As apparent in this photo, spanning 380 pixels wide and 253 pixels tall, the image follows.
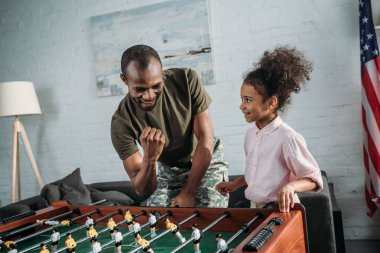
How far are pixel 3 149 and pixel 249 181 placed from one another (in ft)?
11.3

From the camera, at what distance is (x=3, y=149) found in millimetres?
4223

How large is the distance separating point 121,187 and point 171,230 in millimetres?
2226

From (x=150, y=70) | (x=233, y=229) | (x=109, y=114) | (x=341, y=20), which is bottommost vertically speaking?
(x=233, y=229)

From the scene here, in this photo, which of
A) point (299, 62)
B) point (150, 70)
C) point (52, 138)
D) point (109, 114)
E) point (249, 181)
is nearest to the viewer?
point (150, 70)

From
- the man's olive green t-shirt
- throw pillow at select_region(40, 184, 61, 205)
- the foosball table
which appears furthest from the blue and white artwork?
the foosball table

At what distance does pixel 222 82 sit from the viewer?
3320 millimetres

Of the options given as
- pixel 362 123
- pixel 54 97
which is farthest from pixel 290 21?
pixel 54 97

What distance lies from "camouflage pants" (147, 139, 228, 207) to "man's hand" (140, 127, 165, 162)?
458 millimetres

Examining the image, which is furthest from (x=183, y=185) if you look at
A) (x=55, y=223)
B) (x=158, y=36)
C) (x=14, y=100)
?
(x=14, y=100)

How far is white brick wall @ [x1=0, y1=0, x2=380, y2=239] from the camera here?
2.98 m

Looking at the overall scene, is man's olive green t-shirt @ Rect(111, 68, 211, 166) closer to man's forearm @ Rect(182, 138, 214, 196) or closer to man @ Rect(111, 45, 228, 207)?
man @ Rect(111, 45, 228, 207)

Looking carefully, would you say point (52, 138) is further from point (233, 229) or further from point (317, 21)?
point (233, 229)

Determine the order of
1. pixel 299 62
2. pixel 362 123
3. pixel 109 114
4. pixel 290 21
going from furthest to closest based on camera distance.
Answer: pixel 109 114 → pixel 290 21 → pixel 362 123 → pixel 299 62

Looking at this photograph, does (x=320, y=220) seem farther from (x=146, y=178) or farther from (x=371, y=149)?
(x=146, y=178)
